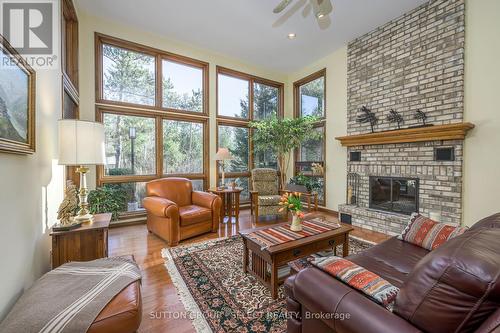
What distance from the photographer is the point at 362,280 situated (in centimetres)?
102

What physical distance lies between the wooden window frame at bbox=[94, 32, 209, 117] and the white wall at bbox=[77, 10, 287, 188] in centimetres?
7

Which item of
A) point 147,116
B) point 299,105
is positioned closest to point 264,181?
point 299,105

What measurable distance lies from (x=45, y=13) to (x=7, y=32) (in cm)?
111

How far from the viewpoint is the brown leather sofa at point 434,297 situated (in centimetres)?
67

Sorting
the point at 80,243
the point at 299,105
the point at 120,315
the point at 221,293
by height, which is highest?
the point at 299,105

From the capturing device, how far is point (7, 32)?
1.43 meters

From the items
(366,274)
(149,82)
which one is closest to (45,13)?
(149,82)

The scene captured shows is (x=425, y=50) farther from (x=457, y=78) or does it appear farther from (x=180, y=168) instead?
(x=180, y=168)

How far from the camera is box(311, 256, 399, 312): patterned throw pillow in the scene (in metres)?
0.92

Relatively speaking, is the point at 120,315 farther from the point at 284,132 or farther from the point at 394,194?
the point at 284,132

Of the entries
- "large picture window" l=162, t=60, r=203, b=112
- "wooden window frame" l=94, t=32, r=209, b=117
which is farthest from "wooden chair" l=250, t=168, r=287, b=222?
"large picture window" l=162, t=60, r=203, b=112

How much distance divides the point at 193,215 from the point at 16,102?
2190 millimetres

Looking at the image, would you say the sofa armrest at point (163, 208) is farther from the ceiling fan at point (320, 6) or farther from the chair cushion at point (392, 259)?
the ceiling fan at point (320, 6)

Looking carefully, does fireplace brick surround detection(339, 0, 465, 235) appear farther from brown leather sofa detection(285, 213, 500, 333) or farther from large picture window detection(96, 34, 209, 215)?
large picture window detection(96, 34, 209, 215)
